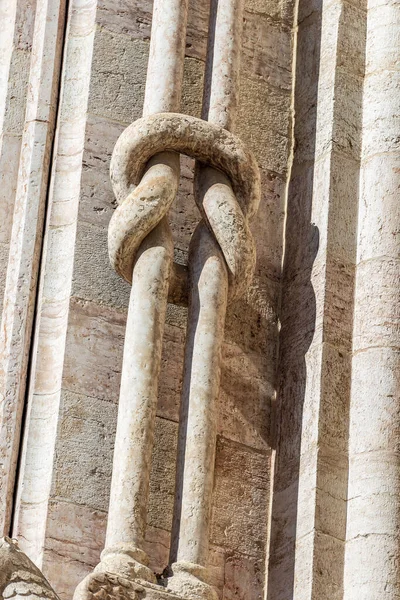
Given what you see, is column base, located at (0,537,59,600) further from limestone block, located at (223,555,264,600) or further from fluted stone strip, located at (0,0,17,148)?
fluted stone strip, located at (0,0,17,148)

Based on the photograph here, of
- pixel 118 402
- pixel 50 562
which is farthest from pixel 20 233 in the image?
pixel 50 562

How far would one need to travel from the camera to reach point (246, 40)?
5781 millimetres

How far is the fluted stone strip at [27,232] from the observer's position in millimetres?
5188

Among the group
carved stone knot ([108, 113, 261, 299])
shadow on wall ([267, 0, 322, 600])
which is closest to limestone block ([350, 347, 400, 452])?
shadow on wall ([267, 0, 322, 600])

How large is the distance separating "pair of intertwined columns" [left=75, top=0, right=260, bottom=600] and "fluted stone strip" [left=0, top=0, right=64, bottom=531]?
0.96 ft

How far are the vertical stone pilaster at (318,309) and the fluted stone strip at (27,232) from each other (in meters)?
0.63

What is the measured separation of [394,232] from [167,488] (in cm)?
87

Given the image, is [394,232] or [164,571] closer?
[164,571]

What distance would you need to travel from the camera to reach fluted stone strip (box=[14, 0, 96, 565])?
199 inches

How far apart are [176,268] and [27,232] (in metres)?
0.44

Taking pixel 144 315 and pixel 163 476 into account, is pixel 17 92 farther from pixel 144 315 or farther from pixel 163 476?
pixel 163 476


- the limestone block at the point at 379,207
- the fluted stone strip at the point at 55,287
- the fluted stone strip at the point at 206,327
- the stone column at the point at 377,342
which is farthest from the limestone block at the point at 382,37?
the fluted stone strip at the point at 55,287

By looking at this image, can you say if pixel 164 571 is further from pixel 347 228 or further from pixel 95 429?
pixel 347 228

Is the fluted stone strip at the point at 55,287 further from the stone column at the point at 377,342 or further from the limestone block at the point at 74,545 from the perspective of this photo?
the stone column at the point at 377,342
